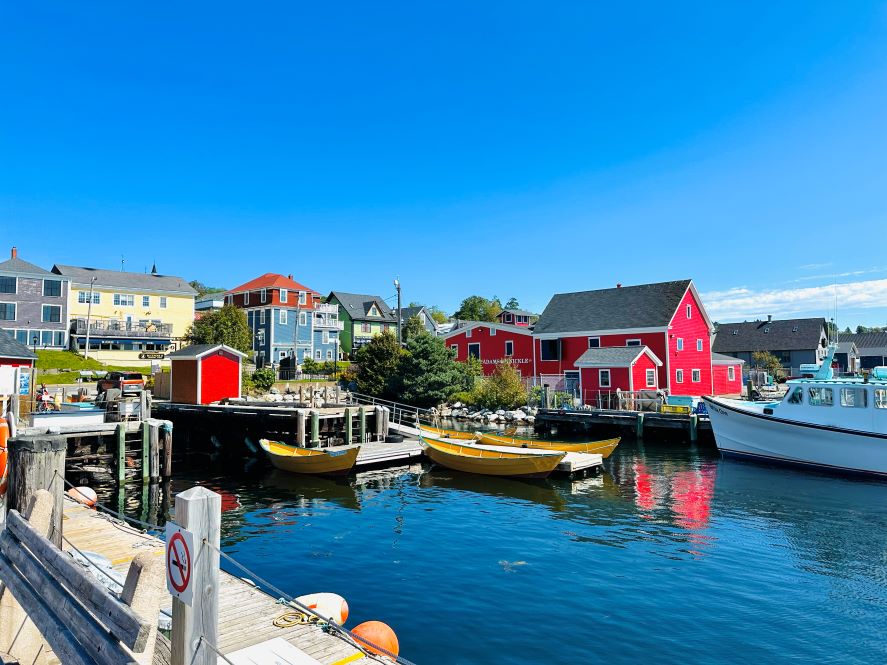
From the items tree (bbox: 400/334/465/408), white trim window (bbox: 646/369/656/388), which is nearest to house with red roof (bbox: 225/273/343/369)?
tree (bbox: 400/334/465/408)

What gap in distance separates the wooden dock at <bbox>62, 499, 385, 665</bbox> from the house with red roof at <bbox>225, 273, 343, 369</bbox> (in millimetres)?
53422

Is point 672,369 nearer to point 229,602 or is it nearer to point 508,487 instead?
point 508,487

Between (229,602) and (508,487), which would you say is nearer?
(229,602)

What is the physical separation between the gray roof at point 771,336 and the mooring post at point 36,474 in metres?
79.5

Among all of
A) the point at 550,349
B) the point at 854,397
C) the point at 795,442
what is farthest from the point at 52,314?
the point at 854,397

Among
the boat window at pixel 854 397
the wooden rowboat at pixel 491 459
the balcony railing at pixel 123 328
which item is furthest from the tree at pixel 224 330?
the boat window at pixel 854 397

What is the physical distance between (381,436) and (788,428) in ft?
61.1

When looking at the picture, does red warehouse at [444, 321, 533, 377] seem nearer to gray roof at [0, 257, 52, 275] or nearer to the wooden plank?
gray roof at [0, 257, 52, 275]

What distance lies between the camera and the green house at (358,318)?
254 ft

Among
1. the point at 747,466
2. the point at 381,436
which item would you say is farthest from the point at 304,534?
the point at 747,466

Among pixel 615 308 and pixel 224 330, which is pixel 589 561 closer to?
pixel 615 308

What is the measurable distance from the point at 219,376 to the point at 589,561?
86.7ft

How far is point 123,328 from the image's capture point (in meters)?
59.2

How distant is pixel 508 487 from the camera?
21.2m
